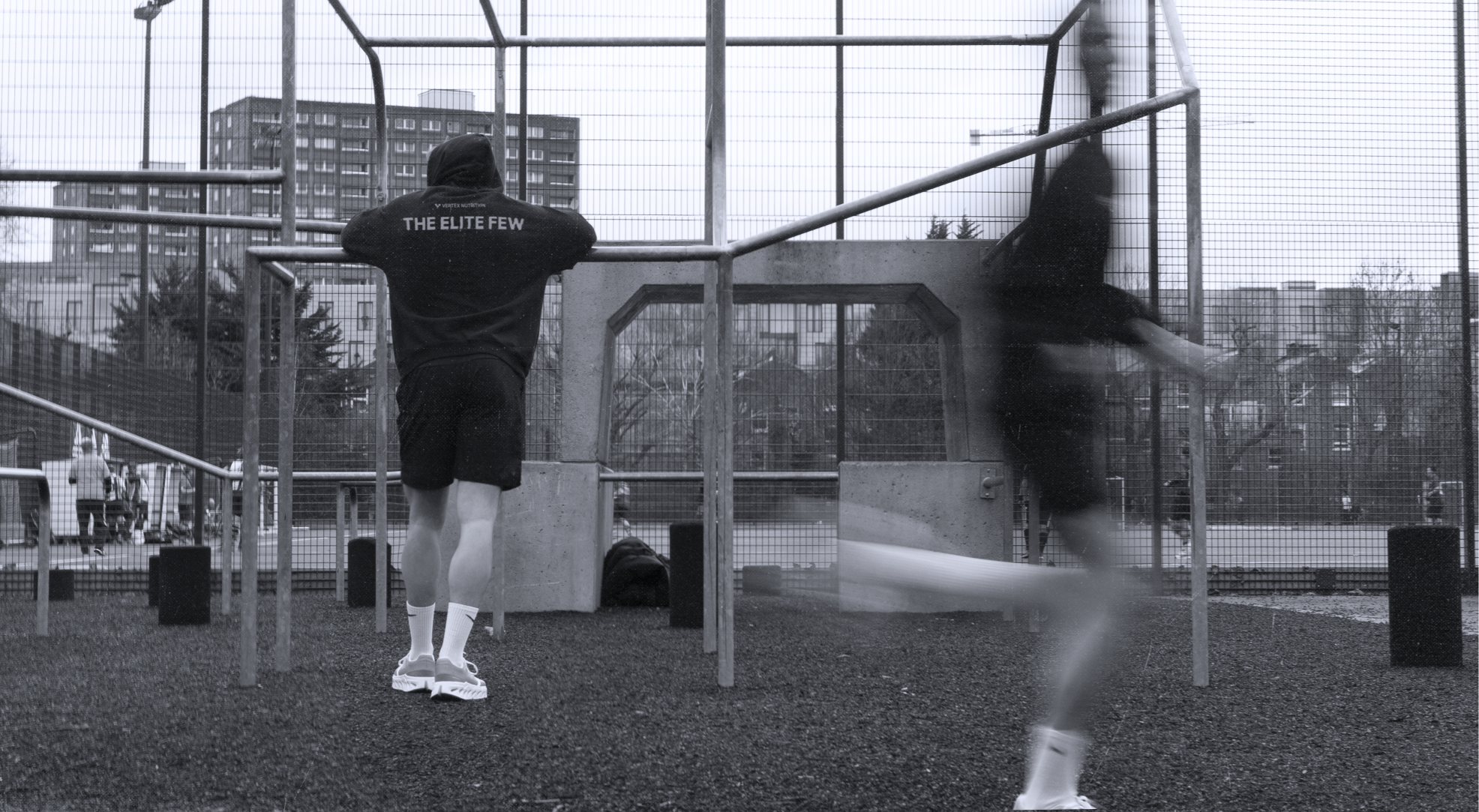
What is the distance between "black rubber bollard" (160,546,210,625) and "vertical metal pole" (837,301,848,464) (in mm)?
3537

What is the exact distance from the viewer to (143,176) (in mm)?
3725

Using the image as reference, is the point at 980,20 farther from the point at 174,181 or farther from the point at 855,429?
the point at 174,181

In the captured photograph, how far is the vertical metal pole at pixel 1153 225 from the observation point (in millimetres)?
2822

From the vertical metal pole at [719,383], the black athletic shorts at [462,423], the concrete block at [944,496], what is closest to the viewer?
the black athletic shorts at [462,423]

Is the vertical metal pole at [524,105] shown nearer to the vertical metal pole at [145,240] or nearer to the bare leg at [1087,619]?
the vertical metal pole at [145,240]

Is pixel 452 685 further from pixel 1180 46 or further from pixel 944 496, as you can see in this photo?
pixel 944 496

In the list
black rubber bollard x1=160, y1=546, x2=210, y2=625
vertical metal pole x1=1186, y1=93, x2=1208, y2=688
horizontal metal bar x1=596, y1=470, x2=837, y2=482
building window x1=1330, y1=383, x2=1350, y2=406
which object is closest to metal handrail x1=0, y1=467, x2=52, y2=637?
black rubber bollard x1=160, y1=546, x2=210, y2=625

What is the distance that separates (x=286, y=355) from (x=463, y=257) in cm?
125

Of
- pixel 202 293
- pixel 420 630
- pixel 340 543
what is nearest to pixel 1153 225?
pixel 420 630

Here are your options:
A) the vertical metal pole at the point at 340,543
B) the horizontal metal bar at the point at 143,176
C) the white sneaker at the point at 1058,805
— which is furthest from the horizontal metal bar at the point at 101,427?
the white sneaker at the point at 1058,805

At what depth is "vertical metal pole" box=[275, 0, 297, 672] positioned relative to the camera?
398 cm

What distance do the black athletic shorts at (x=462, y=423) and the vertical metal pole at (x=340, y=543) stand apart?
3.82 m

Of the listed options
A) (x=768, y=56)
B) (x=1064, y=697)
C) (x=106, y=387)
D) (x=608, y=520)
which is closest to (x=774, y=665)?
(x=1064, y=697)

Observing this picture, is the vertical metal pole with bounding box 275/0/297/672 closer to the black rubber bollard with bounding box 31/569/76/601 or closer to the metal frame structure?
the metal frame structure
